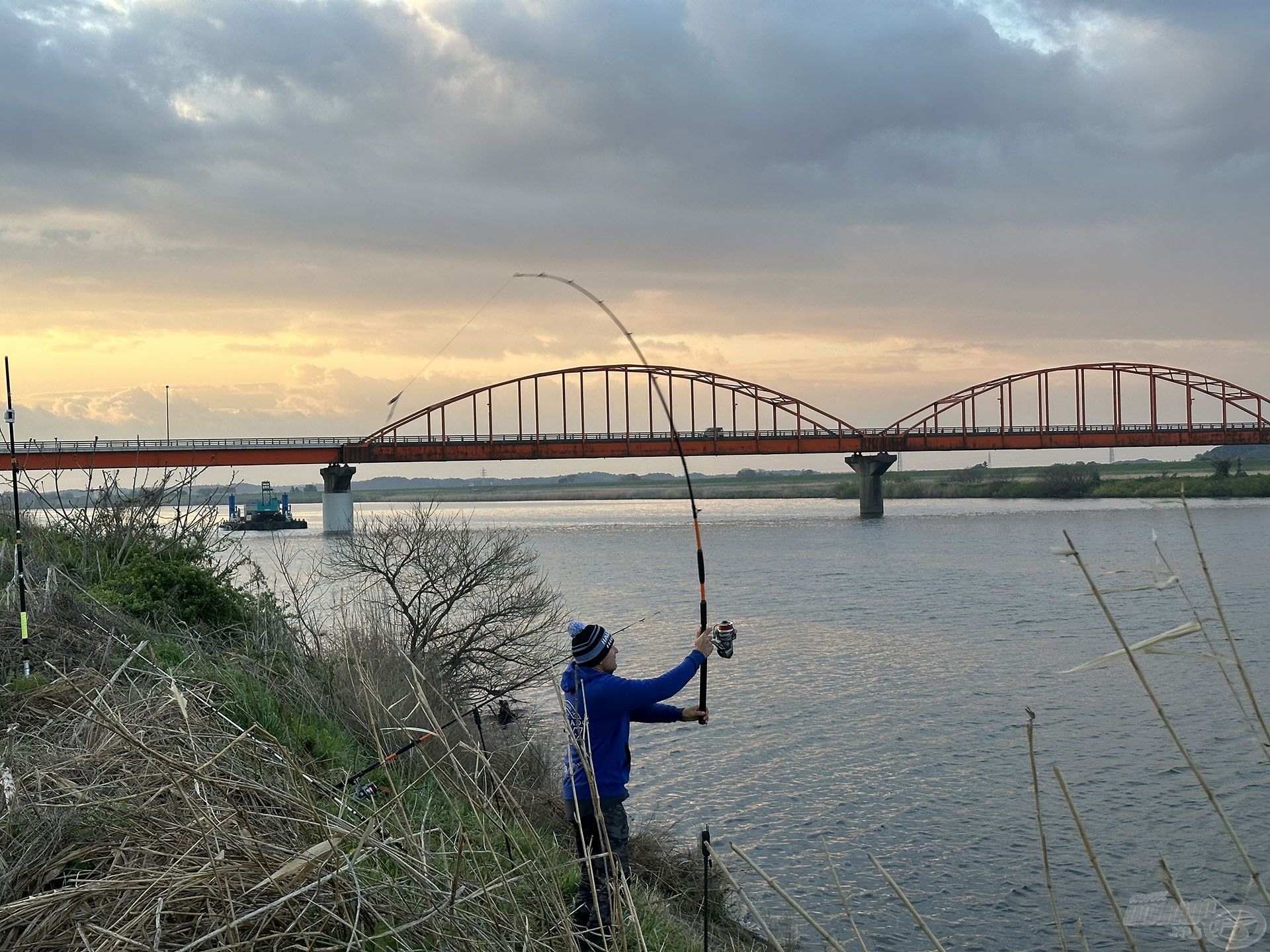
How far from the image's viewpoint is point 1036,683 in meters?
23.3

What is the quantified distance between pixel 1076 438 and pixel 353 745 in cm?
9677

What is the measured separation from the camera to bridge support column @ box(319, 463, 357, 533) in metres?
84.1

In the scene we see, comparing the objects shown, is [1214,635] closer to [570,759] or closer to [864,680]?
[864,680]

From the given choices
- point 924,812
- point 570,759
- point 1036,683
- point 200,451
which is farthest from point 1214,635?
point 200,451

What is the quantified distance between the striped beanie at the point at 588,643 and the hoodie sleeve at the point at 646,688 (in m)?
0.18

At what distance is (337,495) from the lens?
85062 mm

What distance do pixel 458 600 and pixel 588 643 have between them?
13.9 meters

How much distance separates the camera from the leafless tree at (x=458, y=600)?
1812 cm

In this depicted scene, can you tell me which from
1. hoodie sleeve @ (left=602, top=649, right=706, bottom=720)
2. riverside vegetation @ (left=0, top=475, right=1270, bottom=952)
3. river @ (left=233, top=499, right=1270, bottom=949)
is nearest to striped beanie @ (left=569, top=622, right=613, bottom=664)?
hoodie sleeve @ (left=602, top=649, right=706, bottom=720)

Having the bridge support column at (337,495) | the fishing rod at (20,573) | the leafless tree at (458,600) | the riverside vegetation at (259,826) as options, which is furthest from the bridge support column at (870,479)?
the fishing rod at (20,573)

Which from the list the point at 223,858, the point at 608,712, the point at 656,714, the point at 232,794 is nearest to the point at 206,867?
the point at 223,858

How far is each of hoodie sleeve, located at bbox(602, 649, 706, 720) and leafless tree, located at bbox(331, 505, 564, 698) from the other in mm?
10539

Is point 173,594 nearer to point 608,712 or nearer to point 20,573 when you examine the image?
point 20,573

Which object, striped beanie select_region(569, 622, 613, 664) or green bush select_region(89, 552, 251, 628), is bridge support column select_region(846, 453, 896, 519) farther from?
striped beanie select_region(569, 622, 613, 664)
